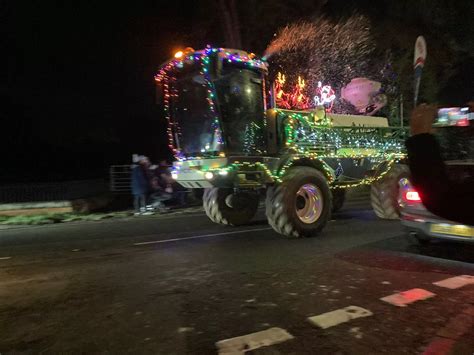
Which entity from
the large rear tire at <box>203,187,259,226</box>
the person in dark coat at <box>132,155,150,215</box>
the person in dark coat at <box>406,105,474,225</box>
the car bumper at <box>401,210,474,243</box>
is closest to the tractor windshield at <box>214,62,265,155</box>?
the large rear tire at <box>203,187,259,226</box>

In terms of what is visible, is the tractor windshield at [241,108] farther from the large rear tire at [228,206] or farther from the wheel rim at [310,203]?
the large rear tire at [228,206]

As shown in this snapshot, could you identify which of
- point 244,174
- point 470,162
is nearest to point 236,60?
point 244,174

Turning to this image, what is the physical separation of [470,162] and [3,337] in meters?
5.82

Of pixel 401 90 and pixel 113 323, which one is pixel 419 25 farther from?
pixel 113 323

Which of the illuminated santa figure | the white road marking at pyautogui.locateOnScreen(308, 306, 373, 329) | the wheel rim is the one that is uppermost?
the illuminated santa figure

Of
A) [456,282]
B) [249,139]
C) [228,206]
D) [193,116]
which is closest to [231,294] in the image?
[456,282]

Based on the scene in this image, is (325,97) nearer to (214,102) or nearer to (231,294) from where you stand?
(214,102)

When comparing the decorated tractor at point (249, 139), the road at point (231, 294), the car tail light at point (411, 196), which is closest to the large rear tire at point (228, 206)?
the decorated tractor at point (249, 139)

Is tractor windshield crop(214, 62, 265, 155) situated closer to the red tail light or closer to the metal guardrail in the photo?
the red tail light

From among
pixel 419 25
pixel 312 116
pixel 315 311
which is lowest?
pixel 315 311

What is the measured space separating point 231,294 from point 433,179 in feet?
10.4

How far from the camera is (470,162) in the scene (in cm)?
637

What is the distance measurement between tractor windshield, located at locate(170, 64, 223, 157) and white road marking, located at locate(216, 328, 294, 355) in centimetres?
490

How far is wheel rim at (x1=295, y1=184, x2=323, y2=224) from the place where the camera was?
8.77m
